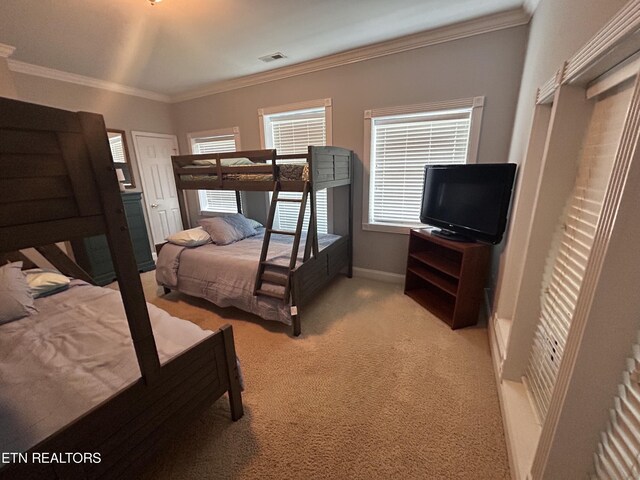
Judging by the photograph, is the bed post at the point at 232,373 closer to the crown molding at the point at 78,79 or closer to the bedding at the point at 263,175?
the bedding at the point at 263,175

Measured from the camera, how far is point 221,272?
2619 mm

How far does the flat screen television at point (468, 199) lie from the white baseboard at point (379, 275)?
826 millimetres

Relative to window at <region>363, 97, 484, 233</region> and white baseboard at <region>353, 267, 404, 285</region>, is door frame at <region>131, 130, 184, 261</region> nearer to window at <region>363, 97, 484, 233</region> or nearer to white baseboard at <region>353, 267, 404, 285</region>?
white baseboard at <region>353, 267, 404, 285</region>

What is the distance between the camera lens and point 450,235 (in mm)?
2516

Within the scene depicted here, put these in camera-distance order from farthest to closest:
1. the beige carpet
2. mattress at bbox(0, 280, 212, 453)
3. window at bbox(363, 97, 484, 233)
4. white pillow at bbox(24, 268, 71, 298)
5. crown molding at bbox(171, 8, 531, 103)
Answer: window at bbox(363, 97, 484, 233) < crown molding at bbox(171, 8, 531, 103) < white pillow at bbox(24, 268, 71, 298) < the beige carpet < mattress at bbox(0, 280, 212, 453)

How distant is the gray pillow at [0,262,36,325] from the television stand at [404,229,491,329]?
316 centimetres

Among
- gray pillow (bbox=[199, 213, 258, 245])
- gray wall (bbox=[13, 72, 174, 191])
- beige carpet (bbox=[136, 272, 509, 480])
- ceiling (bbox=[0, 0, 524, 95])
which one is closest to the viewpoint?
beige carpet (bbox=[136, 272, 509, 480])

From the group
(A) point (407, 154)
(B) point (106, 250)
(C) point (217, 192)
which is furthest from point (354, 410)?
(C) point (217, 192)

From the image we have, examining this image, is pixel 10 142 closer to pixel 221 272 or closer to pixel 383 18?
pixel 221 272

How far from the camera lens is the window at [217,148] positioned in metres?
A: 3.93

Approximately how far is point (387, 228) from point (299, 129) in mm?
1762

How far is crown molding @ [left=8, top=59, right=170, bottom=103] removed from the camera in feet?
9.21

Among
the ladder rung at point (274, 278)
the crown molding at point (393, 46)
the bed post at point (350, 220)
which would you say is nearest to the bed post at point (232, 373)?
the ladder rung at point (274, 278)

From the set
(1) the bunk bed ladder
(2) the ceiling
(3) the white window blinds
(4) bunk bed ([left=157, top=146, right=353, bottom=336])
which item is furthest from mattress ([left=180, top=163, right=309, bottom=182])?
(3) the white window blinds
